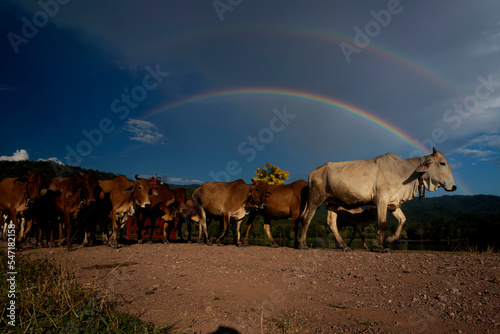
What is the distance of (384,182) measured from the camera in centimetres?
894

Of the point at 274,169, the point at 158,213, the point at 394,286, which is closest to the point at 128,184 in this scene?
the point at 158,213

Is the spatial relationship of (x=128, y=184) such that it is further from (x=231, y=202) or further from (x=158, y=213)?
(x=231, y=202)

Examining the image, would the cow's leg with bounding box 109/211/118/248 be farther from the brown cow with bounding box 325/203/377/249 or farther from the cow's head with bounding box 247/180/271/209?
the brown cow with bounding box 325/203/377/249

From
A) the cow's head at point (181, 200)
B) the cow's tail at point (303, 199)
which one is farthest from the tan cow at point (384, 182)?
the cow's head at point (181, 200)

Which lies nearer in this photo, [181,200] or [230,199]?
[230,199]

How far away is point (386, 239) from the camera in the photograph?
8547 millimetres

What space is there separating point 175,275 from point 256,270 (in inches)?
65.1

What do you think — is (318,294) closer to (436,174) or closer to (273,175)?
(436,174)

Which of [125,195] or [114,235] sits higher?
[125,195]

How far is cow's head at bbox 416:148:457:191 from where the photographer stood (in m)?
8.68

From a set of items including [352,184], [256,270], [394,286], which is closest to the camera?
[394,286]

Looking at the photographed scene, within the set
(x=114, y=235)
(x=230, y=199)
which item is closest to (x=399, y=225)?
(x=230, y=199)

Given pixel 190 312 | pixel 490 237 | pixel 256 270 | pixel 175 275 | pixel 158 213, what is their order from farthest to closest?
pixel 490 237 → pixel 158 213 → pixel 256 270 → pixel 175 275 → pixel 190 312

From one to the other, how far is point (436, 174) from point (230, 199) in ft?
25.5
